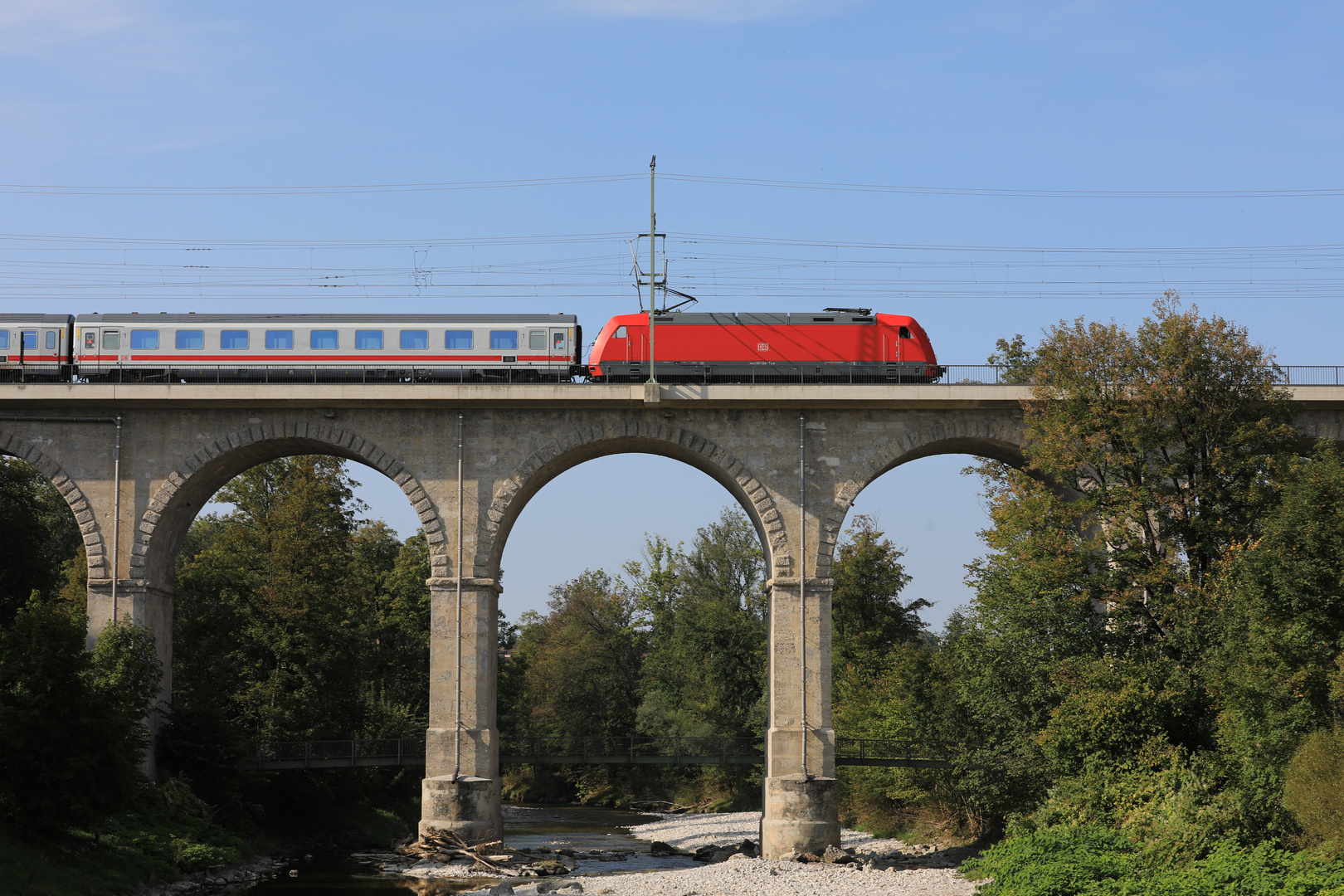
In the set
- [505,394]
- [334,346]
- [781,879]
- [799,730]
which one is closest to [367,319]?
[334,346]

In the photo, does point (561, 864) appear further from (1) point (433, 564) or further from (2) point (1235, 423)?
(2) point (1235, 423)

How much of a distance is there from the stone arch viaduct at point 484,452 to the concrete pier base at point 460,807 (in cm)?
34

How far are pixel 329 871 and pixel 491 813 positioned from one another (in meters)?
4.34

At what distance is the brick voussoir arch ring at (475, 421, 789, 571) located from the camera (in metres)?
29.7

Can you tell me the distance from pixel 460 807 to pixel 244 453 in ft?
32.3

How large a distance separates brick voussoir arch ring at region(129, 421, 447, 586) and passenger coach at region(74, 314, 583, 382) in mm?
2397

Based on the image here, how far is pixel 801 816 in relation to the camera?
2850cm

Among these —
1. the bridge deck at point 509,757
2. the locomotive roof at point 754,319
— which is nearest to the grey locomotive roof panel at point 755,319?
the locomotive roof at point 754,319

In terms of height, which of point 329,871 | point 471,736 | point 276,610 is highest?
point 276,610

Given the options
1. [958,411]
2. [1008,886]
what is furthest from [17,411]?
[1008,886]

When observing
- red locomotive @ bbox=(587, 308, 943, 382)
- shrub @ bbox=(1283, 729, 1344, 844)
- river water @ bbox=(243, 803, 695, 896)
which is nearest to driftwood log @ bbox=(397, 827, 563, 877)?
river water @ bbox=(243, 803, 695, 896)

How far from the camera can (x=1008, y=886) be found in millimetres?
21062

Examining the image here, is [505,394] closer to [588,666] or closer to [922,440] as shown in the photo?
[922,440]

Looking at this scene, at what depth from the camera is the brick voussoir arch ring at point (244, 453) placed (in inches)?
1170
